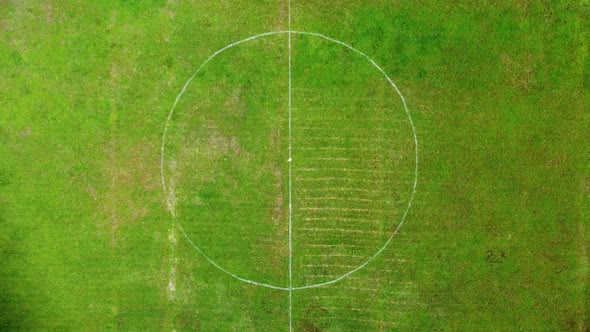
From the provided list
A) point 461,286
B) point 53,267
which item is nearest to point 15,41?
point 53,267

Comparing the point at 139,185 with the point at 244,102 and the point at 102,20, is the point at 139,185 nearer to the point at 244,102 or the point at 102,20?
the point at 244,102

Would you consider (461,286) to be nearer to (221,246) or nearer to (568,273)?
(568,273)

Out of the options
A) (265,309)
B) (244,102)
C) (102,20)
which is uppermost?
(102,20)

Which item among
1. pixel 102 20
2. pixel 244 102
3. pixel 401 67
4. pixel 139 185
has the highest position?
pixel 102 20

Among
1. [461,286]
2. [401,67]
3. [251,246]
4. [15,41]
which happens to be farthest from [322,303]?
[15,41]

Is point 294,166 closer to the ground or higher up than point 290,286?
higher up

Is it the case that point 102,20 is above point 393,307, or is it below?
above
